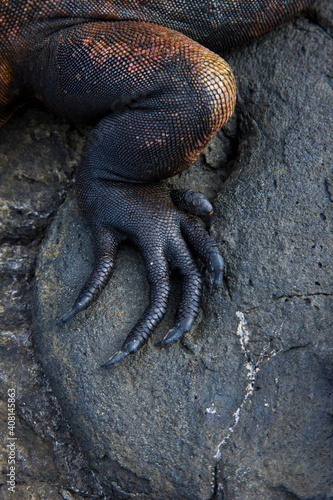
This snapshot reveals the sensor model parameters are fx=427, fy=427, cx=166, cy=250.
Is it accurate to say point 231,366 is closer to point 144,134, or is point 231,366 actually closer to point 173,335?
point 173,335

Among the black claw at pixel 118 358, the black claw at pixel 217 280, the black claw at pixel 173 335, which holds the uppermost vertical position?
the black claw at pixel 217 280

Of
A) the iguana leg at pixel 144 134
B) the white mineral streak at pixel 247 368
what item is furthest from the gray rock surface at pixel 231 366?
the iguana leg at pixel 144 134

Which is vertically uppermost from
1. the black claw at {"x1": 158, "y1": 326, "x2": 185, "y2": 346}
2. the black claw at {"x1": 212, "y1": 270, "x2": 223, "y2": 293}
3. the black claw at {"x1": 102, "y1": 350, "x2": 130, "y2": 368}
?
the black claw at {"x1": 212, "y1": 270, "x2": 223, "y2": 293}

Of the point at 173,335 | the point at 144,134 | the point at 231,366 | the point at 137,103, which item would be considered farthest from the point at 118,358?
the point at 137,103

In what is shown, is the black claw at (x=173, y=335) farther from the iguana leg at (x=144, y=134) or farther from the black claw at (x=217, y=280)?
the black claw at (x=217, y=280)

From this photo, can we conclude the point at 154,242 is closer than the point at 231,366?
No

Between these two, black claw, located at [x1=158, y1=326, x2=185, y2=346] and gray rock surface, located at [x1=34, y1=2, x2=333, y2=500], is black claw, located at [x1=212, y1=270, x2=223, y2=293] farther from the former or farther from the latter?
black claw, located at [x1=158, y1=326, x2=185, y2=346]

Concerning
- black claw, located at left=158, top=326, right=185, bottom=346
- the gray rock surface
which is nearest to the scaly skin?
black claw, located at left=158, top=326, right=185, bottom=346
